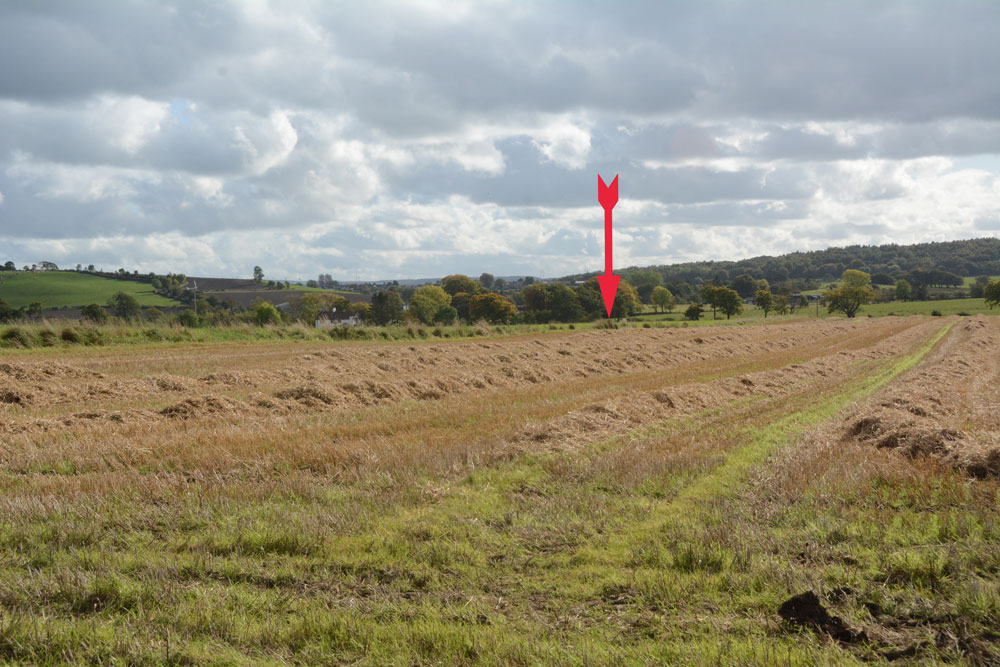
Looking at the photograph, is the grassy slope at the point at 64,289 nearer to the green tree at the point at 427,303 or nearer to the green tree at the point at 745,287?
the green tree at the point at 427,303

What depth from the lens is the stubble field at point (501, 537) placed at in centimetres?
485

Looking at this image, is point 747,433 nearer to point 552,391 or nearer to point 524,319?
point 552,391

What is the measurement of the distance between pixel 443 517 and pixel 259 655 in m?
2.98

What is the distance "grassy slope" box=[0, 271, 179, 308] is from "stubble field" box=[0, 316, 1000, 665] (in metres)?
81.2

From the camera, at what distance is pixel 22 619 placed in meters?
5.00

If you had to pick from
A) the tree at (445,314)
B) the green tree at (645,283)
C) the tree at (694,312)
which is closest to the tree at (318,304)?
the tree at (445,314)

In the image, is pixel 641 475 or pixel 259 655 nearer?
pixel 259 655

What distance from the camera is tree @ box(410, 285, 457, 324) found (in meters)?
98.2

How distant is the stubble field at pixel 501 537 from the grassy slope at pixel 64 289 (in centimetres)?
8115

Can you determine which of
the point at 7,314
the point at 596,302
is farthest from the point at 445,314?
the point at 7,314

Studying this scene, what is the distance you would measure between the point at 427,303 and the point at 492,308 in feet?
41.4

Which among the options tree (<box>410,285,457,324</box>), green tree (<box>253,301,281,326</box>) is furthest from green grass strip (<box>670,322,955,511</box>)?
tree (<box>410,285,457,324</box>)

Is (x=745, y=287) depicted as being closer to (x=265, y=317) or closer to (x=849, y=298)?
(x=849, y=298)

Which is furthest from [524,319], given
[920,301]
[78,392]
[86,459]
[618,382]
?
[920,301]
